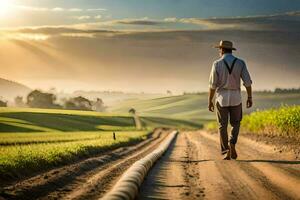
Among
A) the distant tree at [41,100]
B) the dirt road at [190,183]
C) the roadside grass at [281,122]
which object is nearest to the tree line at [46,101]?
the distant tree at [41,100]

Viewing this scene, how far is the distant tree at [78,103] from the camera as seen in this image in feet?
434

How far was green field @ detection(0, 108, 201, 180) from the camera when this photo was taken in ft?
49.5

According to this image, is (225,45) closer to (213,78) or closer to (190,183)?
(213,78)

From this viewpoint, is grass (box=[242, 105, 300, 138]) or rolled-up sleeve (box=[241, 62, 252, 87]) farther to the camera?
grass (box=[242, 105, 300, 138])

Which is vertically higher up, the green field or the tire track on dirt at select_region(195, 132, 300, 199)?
the tire track on dirt at select_region(195, 132, 300, 199)

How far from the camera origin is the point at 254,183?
32.9 ft

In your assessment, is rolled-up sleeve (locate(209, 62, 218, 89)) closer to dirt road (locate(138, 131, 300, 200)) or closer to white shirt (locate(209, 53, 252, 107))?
white shirt (locate(209, 53, 252, 107))

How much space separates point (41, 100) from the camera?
124 meters

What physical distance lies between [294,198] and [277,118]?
70.6 feet

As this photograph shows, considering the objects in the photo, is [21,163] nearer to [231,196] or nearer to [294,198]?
[231,196]

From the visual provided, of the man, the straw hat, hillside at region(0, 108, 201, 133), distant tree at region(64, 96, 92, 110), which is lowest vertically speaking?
hillside at region(0, 108, 201, 133)

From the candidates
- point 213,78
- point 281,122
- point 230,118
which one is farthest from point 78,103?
point 213,78

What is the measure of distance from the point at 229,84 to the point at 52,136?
126 feet

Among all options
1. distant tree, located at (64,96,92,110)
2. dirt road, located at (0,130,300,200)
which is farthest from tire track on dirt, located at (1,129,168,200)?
distant tree, located at (64,96,92,110)
